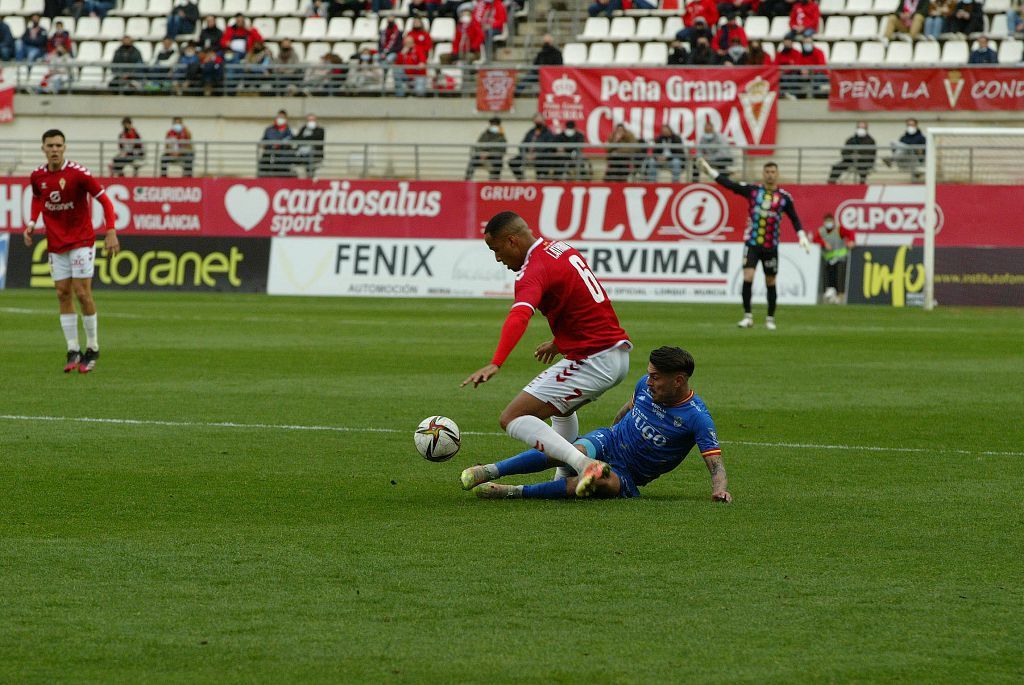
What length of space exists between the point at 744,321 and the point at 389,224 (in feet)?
38.1

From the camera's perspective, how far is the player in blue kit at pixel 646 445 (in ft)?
25.4

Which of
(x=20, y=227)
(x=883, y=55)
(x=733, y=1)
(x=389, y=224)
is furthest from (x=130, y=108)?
(x=883, y=55)

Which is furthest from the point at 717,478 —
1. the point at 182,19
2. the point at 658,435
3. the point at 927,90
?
the point at 182,19

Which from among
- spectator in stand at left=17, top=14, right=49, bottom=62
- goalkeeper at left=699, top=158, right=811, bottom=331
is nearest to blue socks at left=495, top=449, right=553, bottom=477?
goalkeeper at left=699, top=158, right=811, bottom=331

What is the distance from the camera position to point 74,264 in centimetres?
1523

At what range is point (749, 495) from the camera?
8273 millimetres

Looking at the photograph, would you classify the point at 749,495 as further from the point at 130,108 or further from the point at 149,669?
the point at 130,108

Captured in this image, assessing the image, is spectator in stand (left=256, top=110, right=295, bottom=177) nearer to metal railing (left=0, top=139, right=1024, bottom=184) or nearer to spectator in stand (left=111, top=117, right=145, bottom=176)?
metal railing (left=0, top=139, right=1024, bottom=184)

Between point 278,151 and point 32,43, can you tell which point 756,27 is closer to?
point 278,151

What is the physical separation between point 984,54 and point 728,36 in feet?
18.5

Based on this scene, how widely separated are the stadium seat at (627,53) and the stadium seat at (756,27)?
8.53 ft

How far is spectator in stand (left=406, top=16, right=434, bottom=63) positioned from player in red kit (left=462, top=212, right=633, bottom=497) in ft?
95.4

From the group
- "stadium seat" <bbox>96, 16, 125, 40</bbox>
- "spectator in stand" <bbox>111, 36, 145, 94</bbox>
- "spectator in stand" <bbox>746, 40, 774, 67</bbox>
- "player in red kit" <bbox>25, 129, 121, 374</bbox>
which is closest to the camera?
"player in red kit" <bbox>25, 129, 121, 374</bbox>

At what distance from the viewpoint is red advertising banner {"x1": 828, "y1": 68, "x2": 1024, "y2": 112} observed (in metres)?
32.6
